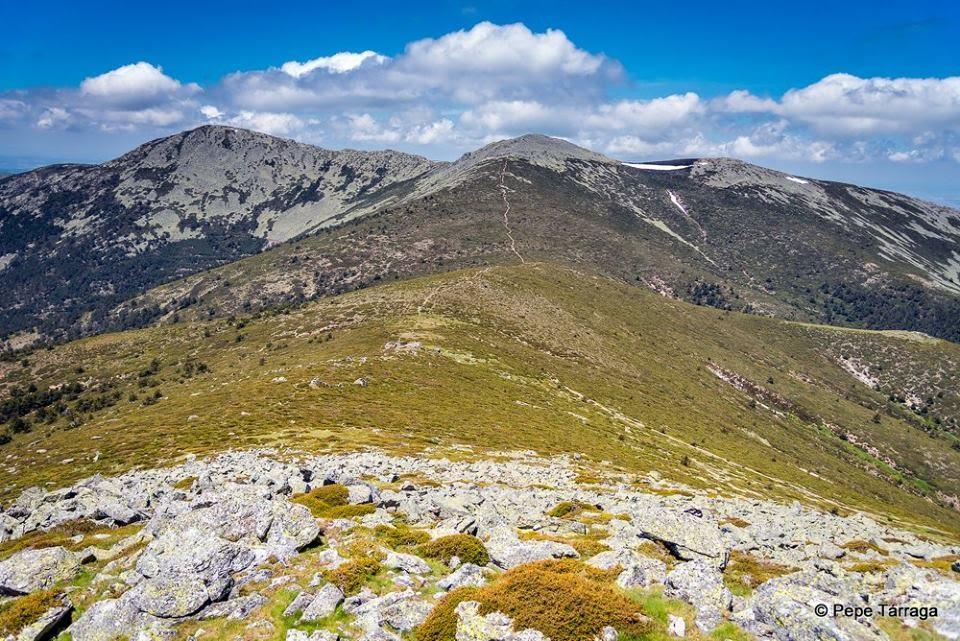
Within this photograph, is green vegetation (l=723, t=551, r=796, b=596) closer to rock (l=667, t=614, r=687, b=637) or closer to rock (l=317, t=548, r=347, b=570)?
rock (l=667, t=614, r=687, b=637)

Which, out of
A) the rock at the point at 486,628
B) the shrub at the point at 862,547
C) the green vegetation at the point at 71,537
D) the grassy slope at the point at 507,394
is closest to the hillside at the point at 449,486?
the rock at the point at 486,628

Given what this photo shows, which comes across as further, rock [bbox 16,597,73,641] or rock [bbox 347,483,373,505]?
rock [bbox 347,483,373,505]

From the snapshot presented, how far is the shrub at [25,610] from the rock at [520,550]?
46.7 ft

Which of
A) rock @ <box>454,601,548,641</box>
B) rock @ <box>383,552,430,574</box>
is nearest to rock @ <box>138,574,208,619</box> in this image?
rock @ <box>383,552,430,574</box>

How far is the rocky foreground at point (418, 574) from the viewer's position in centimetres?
1346

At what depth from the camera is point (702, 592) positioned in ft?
48.2

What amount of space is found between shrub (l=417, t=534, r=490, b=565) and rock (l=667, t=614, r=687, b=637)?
23.9 ft

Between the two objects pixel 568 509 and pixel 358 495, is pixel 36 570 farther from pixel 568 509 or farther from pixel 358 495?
pixel 568 509

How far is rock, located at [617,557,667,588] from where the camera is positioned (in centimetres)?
1602

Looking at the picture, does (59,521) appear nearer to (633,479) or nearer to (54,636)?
(54,636)

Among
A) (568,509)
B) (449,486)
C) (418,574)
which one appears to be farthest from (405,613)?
(449,486)

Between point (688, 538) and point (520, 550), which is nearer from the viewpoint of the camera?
point (520, 550)

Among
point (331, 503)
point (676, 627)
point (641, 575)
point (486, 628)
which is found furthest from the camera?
point (331, 503)

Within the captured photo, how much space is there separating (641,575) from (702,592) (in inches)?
82.4
